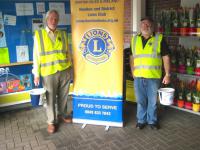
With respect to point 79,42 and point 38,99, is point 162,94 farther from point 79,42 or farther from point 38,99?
point 38,99

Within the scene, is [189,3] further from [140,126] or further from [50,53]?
[50,53]

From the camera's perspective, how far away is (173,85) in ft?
14.7

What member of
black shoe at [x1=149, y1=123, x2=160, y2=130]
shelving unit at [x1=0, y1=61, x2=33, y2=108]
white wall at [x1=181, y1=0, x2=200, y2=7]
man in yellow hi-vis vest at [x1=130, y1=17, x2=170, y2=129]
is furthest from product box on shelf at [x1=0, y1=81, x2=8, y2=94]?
white wall at [x1=181, y1=0, x2=200, y2=7]

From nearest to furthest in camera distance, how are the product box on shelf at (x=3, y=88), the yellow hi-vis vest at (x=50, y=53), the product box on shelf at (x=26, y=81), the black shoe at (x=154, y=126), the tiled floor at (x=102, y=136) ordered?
the tiled floor at (x=102, y=136), the yellow hi-vis vest at (x=50, y=53), the black shoe at (x=154, y=126), the product box on shelf at (x=3, y=88), the product box on shelf at (x=26, y=81)

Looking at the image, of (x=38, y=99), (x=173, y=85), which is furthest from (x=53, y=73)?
(x=173, y=85)

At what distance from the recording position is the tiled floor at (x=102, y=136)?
3.29 metres

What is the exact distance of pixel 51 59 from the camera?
350 centimetres

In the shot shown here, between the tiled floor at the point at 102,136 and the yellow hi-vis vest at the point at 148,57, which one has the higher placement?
the yellow hi-vis vest at the point at 148,57

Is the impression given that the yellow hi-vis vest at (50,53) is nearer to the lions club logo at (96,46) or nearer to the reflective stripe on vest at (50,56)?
the reflective stripe on vest at (50,56)

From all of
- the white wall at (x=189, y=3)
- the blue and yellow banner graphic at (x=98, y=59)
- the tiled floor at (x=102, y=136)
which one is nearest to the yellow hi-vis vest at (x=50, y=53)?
the blue and yellow banner graphic at (x=98, y=59)

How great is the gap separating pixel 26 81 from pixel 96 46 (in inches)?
69.8

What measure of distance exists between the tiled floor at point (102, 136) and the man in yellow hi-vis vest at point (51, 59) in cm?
28

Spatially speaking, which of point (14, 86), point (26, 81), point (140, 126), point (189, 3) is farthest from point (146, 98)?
point (14, 86)

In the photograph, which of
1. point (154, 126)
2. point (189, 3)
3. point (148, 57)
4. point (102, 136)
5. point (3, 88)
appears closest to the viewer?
point (148, 57)
